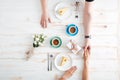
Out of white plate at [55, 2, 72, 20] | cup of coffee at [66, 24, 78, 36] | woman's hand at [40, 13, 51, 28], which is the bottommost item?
cup of coffee at [66, 24, 78, 36]

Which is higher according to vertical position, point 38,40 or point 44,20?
point 44,20

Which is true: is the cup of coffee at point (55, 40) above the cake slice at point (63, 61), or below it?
above

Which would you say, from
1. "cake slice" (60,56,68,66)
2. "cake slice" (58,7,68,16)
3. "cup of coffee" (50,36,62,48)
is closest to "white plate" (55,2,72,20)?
"cake slice" (58,7,68,16)

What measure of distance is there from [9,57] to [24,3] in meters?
0.43

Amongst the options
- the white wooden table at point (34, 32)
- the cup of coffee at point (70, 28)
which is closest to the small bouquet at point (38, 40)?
the white wooden table at point (34, 32)

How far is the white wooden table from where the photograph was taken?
2.55 meters

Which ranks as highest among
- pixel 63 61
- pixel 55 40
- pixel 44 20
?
pixel 44 20

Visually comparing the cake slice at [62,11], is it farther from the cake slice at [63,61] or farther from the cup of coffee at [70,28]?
the cake slice at [63,61]

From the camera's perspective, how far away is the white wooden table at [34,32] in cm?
255

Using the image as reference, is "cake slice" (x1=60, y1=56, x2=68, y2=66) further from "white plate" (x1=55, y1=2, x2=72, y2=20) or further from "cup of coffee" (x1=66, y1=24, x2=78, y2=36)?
"white plate" (x1=55, y1=2, x2=72, y2=20)

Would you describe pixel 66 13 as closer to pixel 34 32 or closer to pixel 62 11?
pixel 62 11

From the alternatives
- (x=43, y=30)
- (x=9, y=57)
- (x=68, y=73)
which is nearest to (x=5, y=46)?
(x=9, y=57)

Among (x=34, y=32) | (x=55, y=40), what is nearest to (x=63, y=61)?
(x=55, y=40)

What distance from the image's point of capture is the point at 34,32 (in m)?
2.56
